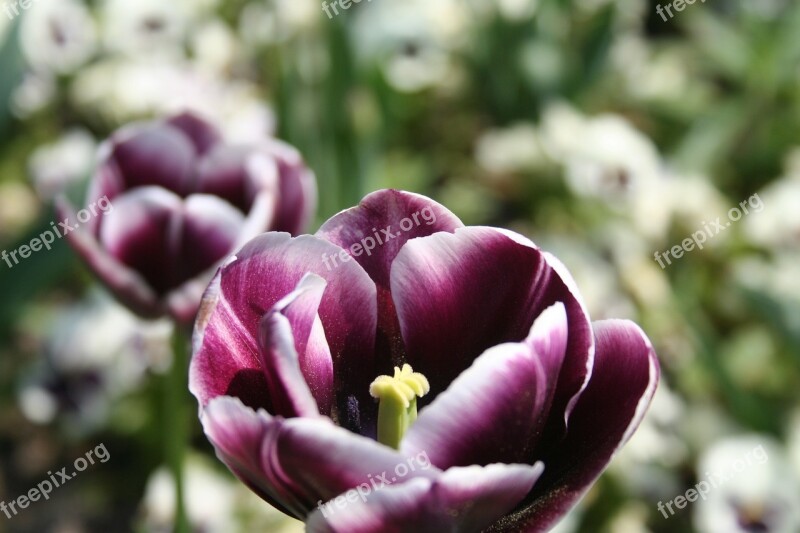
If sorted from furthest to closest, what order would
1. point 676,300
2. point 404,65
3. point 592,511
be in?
point 404,65 < point 676,300 < point 592,511

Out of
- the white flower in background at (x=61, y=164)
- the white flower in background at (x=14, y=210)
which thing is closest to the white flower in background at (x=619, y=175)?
the white flower in background at (x=61, y=164)

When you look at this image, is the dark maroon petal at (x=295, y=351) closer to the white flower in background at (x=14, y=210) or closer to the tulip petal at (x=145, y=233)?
the tulip petal at (x=145, y=233)

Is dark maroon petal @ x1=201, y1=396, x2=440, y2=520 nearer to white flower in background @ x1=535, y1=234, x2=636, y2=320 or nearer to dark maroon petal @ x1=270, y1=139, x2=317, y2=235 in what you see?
dark maroon petal @ x1=270, y1=139, x2=317, y2=235

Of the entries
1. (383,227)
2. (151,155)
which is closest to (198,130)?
(151,155)

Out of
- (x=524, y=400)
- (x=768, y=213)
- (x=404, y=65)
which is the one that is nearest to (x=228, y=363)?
(x=524, y=400)

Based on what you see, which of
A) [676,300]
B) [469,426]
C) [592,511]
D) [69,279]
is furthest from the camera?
[69,279]

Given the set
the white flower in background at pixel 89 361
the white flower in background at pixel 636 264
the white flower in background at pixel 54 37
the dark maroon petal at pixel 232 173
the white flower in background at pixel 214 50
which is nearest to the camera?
the dark maroon petal at pixel 232 173

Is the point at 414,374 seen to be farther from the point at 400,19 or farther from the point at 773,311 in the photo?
the point at 400,19

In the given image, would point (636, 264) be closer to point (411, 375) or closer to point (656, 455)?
point (656, 455)
